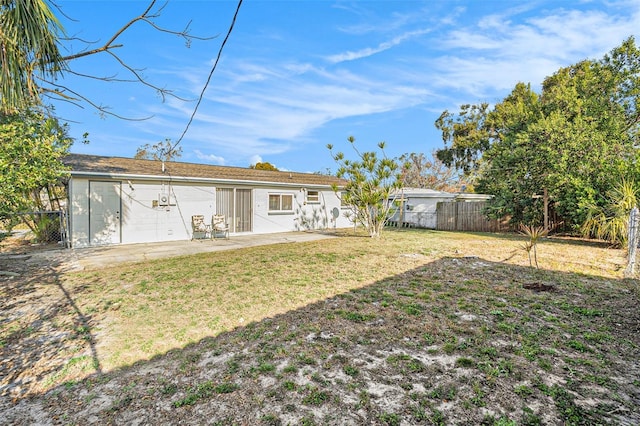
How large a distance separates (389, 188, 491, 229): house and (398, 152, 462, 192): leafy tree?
11878mm

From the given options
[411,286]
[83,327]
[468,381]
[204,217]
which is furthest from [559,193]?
[83,327]

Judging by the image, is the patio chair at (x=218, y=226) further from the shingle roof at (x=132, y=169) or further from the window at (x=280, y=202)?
the window at (x=280, y=202)

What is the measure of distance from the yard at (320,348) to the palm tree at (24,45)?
123 inches

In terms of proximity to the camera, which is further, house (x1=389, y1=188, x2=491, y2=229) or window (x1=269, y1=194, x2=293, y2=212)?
house (x1=389, y1=188, x2=491, y2=229)

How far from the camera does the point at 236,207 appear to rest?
13703 millimetres

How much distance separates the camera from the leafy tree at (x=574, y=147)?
39.5ft

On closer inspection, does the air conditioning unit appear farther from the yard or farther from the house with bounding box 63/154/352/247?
the yard

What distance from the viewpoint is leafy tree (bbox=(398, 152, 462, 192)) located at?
32250 millimetres

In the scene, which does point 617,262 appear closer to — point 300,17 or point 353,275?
point 353,275

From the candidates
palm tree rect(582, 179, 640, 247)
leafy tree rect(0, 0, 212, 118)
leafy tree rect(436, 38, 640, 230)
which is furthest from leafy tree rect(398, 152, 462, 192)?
leafy tree rect(0, 0, 212, 118)

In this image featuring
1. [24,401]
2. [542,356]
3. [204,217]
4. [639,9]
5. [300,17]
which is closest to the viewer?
[24,401]

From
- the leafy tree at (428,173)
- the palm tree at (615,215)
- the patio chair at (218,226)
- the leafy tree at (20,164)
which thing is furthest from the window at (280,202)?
the leafy tree at (428,173)

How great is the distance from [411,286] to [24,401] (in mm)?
5641

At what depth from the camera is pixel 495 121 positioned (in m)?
24.0
